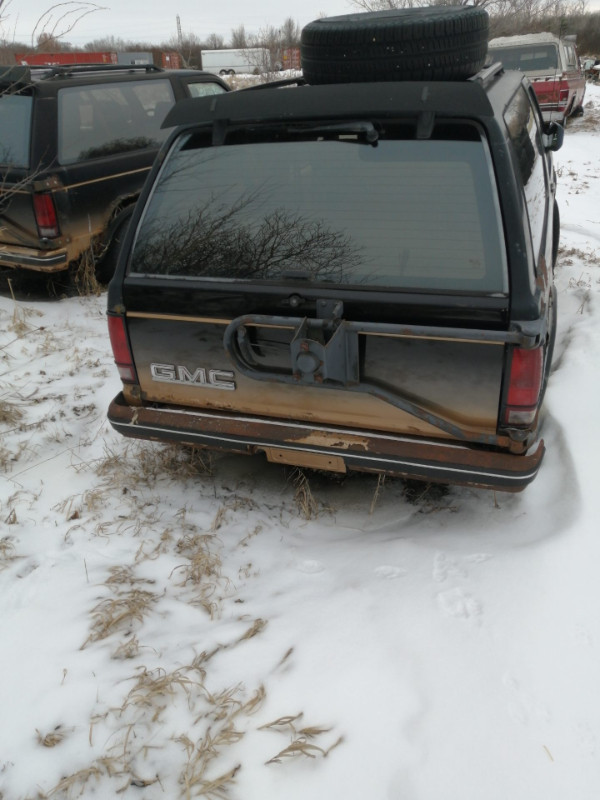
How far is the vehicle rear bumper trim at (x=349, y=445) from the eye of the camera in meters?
2.59

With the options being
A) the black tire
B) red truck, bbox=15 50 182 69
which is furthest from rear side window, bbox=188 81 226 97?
red truck, bbox=15 50 182 69

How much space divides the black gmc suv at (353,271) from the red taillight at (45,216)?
9.51 feet

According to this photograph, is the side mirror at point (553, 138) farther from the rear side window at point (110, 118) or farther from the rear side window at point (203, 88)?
the rear side window at point (203, 88)

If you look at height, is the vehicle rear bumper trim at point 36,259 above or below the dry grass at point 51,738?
above

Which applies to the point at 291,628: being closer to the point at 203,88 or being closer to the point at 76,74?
the point at 76,74

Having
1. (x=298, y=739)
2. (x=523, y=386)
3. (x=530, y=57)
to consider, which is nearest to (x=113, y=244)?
(x=523, y=386)

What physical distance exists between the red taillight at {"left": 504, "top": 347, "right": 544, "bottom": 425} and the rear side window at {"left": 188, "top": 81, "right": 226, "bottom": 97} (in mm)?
6220

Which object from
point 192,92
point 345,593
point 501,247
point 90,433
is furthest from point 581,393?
point 192,92

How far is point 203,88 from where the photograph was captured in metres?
7.75

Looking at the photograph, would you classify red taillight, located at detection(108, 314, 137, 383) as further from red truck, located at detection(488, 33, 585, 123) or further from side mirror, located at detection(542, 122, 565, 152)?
red truck, located at detection(488, 33, 585, 123)

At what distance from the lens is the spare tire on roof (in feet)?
9.34

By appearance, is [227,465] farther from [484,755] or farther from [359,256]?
[484,755]

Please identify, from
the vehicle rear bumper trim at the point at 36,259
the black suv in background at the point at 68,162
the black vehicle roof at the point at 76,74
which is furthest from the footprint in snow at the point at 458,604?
the black vehicle roof at the point at 76,74

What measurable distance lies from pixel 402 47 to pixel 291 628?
2496 millimetres
